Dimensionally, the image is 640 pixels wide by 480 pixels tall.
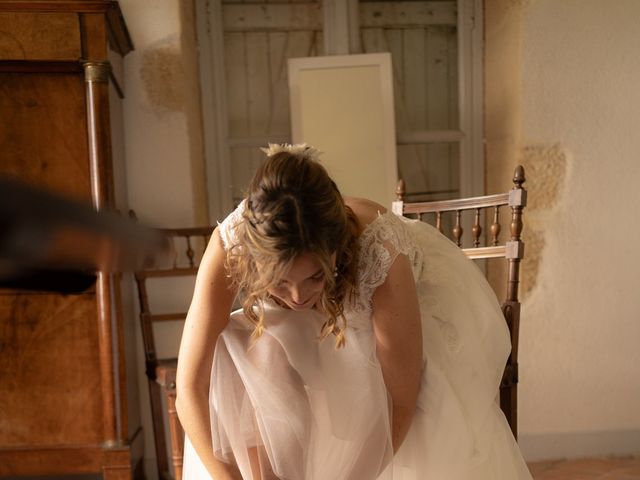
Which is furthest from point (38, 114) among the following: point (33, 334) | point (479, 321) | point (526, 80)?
point (526, 80)

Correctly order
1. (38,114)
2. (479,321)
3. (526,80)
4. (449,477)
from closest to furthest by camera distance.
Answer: (449,477) < (479,321) < (38,114) < (526,80)

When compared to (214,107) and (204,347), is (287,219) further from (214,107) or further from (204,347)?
(214,107)

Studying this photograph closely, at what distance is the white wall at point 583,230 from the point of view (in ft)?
7.73

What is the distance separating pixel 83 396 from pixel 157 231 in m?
1.82

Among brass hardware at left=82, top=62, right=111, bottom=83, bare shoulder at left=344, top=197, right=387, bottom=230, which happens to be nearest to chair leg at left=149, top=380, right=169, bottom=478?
brass hardware at left=82, top=62, right=111, bottom=83

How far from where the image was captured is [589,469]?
91.9 inches

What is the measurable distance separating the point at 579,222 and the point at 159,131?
165 cm

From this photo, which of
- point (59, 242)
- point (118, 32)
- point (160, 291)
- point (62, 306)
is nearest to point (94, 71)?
point (118, 32)

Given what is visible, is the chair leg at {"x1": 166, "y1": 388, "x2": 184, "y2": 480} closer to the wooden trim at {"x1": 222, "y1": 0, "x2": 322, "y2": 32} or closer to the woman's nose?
the woman's nose

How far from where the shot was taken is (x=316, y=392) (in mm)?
1306

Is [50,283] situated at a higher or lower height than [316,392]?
higher

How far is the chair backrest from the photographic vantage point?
199 cm

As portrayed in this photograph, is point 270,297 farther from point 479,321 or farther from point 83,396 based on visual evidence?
point 83,396

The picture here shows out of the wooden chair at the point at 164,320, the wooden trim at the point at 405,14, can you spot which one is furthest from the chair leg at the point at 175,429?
the wooden trim at the point at 405,14
